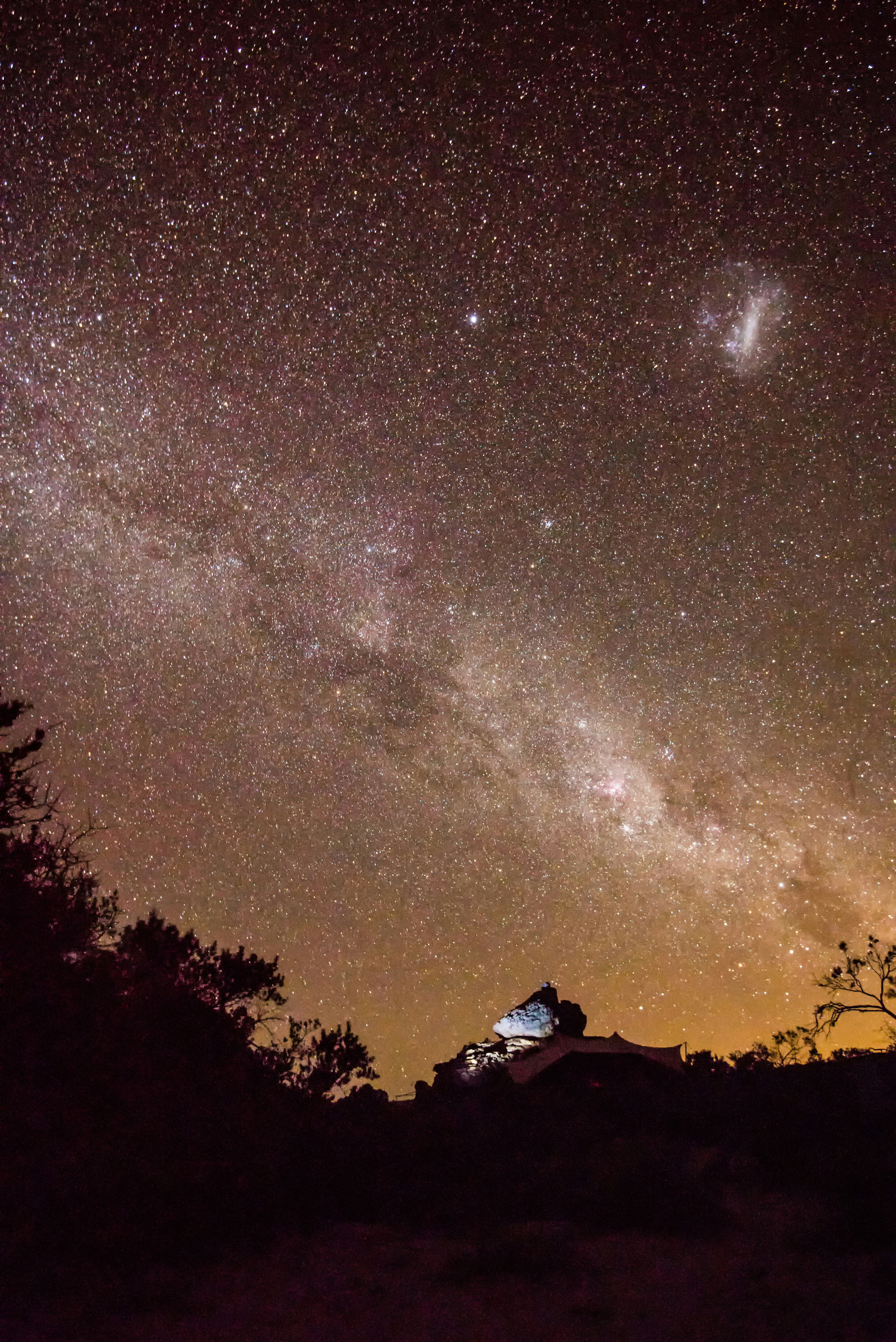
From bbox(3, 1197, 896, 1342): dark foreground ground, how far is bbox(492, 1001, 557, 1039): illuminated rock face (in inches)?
1169

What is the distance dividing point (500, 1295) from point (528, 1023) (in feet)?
109

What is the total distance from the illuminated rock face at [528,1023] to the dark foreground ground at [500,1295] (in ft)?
97.4

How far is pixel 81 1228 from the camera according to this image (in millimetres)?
7160

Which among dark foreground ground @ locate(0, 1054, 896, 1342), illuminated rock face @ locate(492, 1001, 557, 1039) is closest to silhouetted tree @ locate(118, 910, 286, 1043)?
dark foreground ground @ locate(0, 1054, 896, 1342)

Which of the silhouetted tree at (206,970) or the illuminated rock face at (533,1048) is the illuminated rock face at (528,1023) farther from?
the silhouetted tree at (206,970)

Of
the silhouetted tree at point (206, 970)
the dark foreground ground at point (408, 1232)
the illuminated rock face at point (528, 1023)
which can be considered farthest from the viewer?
the illuminated rock face at point (528, 1023)

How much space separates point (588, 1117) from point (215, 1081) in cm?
1194

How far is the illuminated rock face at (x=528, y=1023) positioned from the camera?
3672 centimetres

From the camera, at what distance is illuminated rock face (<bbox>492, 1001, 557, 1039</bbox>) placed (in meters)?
36.7

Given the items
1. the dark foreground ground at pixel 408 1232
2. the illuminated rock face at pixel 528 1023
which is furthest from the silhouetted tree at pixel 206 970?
the illuminated rock face at pixel 528 1023

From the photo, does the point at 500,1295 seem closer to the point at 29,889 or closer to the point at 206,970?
the point at 29,889

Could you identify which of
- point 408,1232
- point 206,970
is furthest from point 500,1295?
point 206,970

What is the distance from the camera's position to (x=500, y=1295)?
707 centimetres

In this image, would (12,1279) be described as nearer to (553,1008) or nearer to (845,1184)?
(845,1184)
